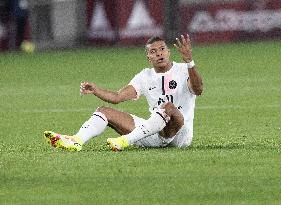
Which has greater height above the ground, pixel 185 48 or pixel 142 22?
pixel 142 22

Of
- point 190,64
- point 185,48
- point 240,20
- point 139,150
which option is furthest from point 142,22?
point 185,48

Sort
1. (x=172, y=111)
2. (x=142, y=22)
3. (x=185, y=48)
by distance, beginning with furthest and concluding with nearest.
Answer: (x=142, y=22)
(x=172, y=111)
(x=185, y=48)

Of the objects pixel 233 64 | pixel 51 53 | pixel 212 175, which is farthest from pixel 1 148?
pixel 51 53

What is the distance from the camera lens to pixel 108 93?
523 inches

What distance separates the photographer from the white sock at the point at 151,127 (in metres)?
13.1

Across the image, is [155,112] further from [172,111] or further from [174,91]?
[174,91]

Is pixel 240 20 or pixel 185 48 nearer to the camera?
pixel 185 48

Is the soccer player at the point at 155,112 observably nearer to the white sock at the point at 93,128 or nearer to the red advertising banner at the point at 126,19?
the white sock at the point at 93,128

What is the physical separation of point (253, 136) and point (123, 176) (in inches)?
161

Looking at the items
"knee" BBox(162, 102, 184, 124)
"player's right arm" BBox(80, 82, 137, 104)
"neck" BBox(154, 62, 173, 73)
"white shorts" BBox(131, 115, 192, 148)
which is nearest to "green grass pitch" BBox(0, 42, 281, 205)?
"white shorts" BBox(131, 115, 192, 148)

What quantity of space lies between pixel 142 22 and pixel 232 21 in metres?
2.07

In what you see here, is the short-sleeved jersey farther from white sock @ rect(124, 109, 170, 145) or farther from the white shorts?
white sock @ rect(124, 109, 170, 145)

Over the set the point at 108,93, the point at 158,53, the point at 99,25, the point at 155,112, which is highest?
the point at 99,25

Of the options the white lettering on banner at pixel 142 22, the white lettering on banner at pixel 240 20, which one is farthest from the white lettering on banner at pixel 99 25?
the white lettering on banner at pixel 240 20
